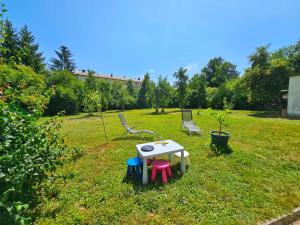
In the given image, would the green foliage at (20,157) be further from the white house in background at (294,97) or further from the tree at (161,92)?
the tree at (161,92)

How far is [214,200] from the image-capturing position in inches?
108

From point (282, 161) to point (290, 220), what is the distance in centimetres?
225

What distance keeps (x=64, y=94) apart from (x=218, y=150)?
22.4 meters

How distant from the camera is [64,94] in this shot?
2178cm

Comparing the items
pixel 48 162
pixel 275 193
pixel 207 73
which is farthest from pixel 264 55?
pixel 207 73

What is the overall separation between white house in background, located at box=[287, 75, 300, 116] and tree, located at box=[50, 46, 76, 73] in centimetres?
4211

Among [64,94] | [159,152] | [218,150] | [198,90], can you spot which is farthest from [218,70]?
[159,152]

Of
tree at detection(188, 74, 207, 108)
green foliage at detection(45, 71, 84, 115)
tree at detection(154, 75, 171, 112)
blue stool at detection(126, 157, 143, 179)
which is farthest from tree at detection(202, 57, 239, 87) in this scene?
blue stool at detection(126, 157, 143, 179)

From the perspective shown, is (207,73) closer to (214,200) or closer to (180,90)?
(180,90)

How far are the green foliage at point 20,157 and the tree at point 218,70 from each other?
1690 inches

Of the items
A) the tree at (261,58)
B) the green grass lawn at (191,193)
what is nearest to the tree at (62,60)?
the tree at (261,58)

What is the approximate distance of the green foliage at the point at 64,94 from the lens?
21.9 metres

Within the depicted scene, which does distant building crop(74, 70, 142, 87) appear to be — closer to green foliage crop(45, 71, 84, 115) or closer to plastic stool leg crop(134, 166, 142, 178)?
green foliage crop(45, 71, 84, 115)

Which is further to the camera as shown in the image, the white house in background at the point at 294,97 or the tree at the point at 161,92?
the tree at the point at 161,92
